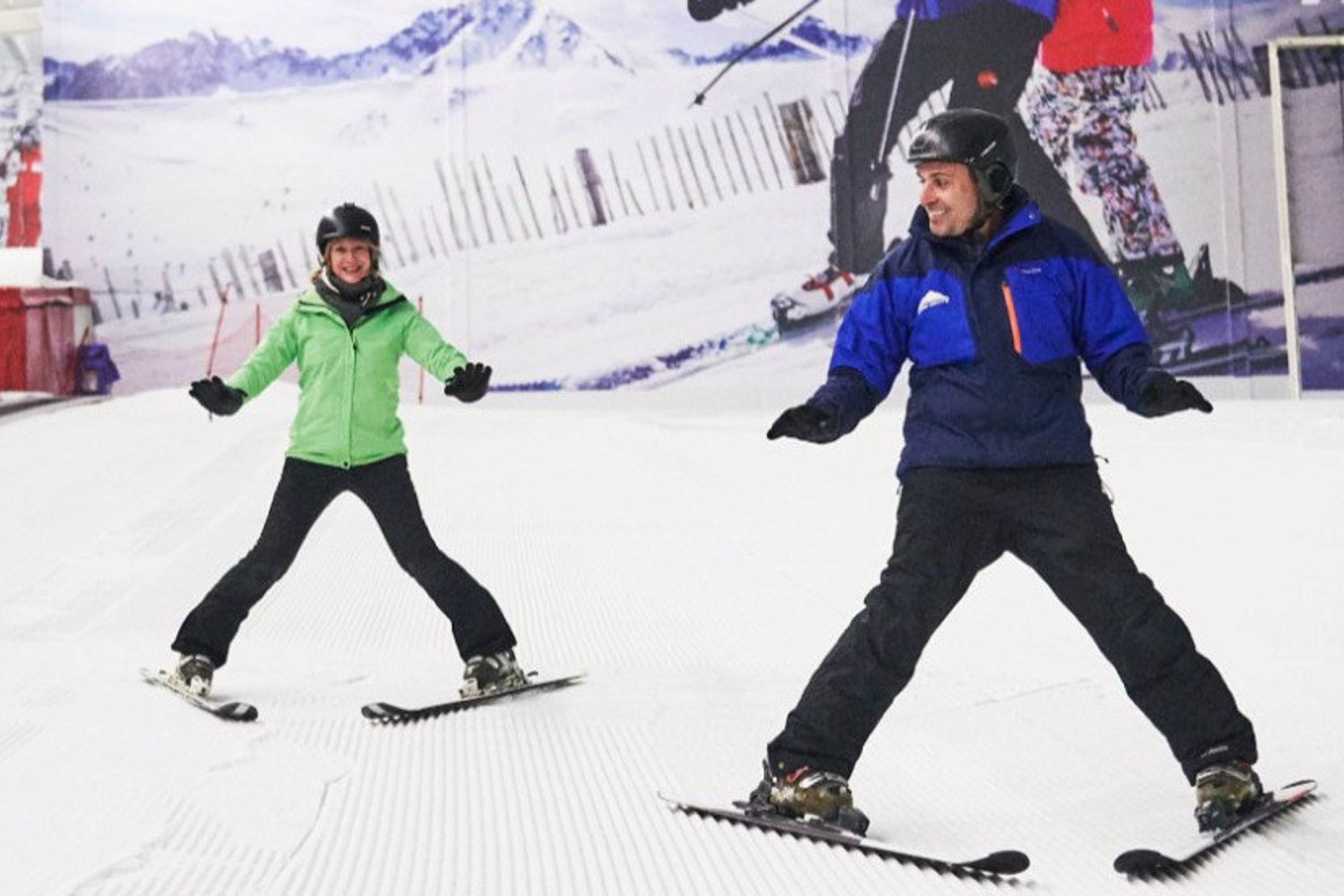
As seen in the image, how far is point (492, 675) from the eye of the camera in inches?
90.2

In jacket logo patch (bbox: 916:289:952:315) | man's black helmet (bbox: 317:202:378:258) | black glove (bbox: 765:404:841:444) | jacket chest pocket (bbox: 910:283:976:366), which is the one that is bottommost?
black glove (bbox: 765:404:841:444)

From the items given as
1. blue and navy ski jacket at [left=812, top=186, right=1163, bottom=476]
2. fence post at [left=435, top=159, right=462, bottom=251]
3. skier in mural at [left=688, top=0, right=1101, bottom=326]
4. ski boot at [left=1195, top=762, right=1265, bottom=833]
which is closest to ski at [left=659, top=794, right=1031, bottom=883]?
ski boot at [left=1195, top=762, right=1265, bottom=833]

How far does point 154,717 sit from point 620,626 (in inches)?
42.5

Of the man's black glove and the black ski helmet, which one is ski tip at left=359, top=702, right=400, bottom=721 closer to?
the black ski helmet

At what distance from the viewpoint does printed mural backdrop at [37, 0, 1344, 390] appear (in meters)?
10.2

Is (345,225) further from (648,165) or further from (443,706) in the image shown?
(648,165)

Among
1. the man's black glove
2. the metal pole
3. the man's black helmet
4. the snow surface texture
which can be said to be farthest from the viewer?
the man's black glove

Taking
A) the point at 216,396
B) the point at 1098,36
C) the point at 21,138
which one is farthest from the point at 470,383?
the point at 21,138

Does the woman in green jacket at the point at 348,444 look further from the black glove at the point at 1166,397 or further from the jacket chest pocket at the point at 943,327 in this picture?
the black glove at the point at 1166,397

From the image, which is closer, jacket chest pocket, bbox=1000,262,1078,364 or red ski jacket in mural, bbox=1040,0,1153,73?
jacket chest pocket, bbox=1000,262,1078,364

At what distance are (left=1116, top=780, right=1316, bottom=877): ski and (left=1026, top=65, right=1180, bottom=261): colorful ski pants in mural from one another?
9329 mm

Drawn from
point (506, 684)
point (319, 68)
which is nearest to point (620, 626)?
point (506, 684)

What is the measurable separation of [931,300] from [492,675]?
3.72 feet

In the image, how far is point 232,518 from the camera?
14.5ft
